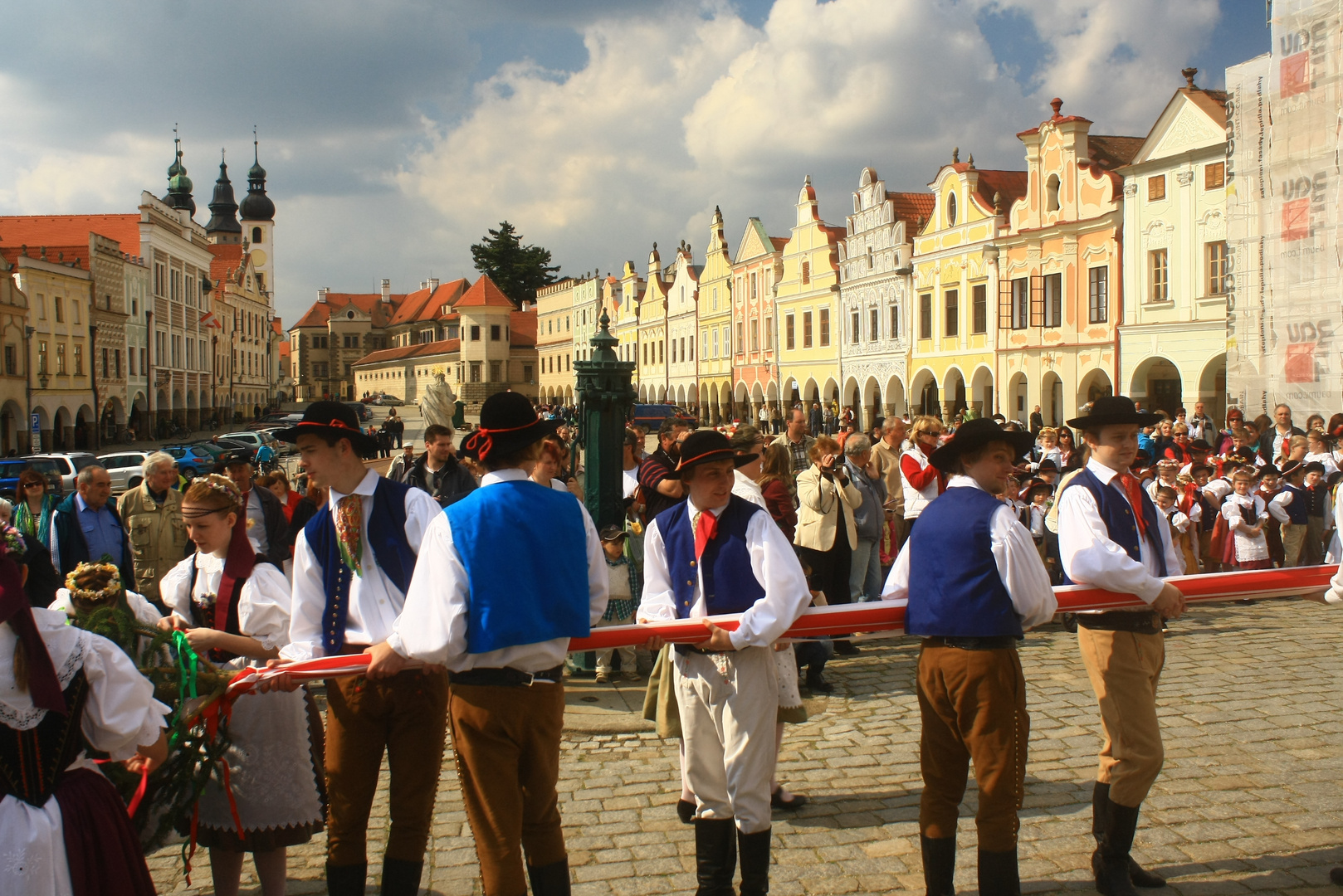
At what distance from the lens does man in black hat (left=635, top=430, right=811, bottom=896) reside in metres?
3.93

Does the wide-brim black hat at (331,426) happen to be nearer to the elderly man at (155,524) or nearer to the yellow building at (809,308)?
the elderly man at (155,524)

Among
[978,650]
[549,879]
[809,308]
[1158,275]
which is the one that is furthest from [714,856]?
[809,308]

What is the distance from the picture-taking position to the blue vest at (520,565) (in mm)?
3430

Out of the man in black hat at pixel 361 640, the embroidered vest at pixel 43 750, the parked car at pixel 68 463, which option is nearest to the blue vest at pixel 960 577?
the man in black hat at pixel 361 640

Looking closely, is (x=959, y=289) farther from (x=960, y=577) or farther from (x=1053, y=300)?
(x=960, y=577)

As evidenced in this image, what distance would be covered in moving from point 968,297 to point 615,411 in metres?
29.7

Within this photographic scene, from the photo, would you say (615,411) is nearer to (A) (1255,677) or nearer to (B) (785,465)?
(B) (785,465)

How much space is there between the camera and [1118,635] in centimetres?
420

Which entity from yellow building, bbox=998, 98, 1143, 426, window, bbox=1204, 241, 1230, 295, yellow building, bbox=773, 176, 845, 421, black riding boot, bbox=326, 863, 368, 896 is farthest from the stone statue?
black riding boot, bbox=326, 863, 368, 896

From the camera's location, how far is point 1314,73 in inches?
806

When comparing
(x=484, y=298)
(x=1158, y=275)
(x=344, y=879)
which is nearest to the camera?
(x=344, y=879)

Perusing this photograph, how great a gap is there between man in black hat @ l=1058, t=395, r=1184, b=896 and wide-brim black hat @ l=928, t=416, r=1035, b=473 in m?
0.43

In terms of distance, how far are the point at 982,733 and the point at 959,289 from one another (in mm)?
35353

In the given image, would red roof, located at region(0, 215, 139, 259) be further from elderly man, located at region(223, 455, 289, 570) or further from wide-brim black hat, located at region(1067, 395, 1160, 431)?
wide-brim black hat, located at region(1067, 395, 1160, 431)
